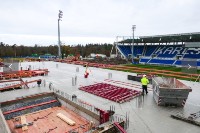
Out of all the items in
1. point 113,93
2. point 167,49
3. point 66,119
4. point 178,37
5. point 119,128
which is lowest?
point 66,119

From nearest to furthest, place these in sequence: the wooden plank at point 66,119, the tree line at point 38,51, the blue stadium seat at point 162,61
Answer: the wooden plank at point 66,119, the blue stadium seat at point 162,61, the tree line at point 38,51

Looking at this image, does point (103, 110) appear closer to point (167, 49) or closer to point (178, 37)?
point (178, 37)

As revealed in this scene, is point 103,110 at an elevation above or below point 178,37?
below

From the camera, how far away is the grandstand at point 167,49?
121 ft

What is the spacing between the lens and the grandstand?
36.9 meters

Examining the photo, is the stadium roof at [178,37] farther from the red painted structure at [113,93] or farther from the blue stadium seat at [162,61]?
the red painted structure at [113,93]

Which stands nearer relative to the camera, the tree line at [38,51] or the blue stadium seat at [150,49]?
the blue stadium seat at [150,49]

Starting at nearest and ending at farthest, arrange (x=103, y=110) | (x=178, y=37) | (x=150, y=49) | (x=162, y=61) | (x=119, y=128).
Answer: (x=119, y=128), (x=103, y=110), (x=178, y=37), (x=162, y=61), (x=150, y=49)

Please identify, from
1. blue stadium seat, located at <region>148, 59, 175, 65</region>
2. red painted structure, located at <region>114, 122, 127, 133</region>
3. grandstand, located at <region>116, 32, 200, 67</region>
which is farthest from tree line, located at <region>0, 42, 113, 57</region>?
red painted structure, located at <region>114, 122, 127, 133</region>

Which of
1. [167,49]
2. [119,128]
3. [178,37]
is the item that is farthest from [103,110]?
[167,49]

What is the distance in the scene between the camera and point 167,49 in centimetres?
4306

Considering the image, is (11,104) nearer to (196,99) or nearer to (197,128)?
(197,128)

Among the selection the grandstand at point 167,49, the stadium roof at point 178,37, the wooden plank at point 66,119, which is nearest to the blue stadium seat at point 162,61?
the grandstand at point 167,49

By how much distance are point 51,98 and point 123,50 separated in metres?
40.7
